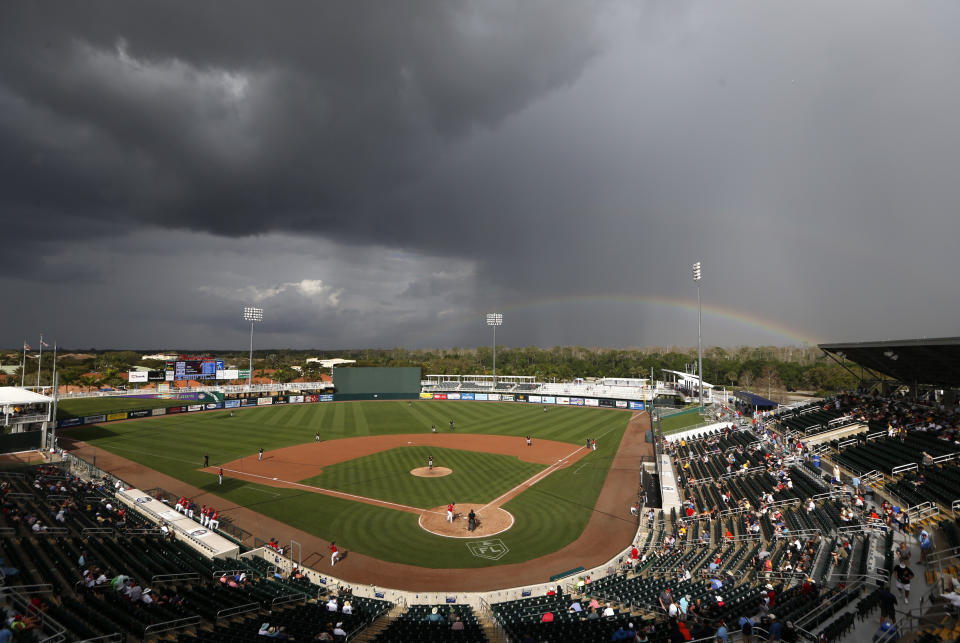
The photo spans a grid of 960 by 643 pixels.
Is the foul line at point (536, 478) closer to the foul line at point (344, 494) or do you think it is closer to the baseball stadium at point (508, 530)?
the baseball stadium at point (508, 530)

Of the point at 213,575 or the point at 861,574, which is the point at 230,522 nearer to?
the point at 213,575

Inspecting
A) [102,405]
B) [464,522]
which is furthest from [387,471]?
[102,405]

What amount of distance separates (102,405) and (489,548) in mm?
71173

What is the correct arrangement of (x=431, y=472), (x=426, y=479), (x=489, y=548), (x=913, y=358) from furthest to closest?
1. (x=431, y=472)
2. (x=426, y=479)
3. (x=913, y=358)
4. (x=489, y=548)

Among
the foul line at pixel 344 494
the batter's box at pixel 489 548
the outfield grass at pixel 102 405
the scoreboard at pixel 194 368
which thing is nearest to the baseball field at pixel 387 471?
the foul line at pixel 344 494

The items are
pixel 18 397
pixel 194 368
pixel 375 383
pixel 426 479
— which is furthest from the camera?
pixel 375 383

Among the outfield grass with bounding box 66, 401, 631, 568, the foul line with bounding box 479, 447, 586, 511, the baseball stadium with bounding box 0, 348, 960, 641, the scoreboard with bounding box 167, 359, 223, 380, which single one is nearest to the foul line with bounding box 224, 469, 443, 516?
the baseball stadium with bounding box 0, 348, 960, 641

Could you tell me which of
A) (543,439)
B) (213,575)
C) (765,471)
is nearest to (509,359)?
(543,439)

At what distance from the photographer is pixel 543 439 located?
50.9 metres

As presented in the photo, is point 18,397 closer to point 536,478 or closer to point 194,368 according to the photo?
point 194,368

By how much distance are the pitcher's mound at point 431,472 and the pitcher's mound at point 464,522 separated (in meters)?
6.92

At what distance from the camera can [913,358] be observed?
29.3m

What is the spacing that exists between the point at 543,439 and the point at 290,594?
36.7 metres

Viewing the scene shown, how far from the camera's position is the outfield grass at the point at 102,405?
202 feet
